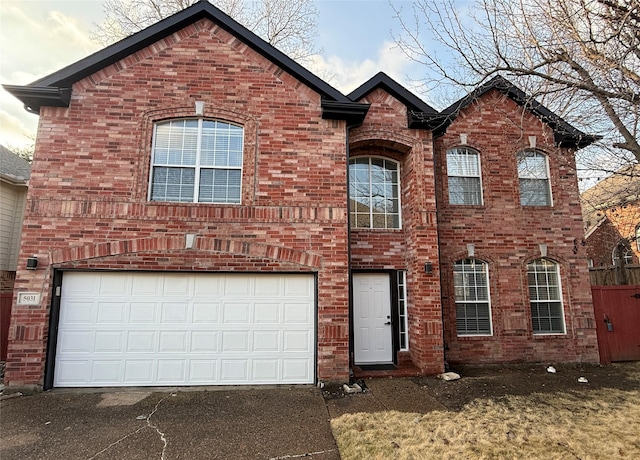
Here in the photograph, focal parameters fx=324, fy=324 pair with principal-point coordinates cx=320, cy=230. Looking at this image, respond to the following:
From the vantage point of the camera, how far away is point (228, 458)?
12.4 feet

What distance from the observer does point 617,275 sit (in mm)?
10961

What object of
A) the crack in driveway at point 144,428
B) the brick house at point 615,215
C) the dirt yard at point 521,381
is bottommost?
the crack in driveway at point 144,428

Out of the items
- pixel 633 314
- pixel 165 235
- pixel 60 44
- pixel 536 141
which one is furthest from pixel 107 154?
pixel 633 314

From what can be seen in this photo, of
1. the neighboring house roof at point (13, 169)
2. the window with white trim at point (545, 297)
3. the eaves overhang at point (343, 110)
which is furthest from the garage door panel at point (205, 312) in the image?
the neighboring house roof at point (13, 169)

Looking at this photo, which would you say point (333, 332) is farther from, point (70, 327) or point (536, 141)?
point (536, 141)

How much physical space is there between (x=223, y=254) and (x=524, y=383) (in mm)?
6392

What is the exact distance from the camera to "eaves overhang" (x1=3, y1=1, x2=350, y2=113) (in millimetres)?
6168

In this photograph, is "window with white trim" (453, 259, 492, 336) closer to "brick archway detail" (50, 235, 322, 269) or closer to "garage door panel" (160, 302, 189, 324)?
Answer: "brick archway detail" (50, 235, 322, 269)

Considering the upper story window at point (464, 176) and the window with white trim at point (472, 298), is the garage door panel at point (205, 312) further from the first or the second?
the upper story window at point (464, 176)

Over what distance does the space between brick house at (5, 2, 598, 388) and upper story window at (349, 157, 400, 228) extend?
0.23 feet

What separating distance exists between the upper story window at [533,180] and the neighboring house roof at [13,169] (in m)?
14.0

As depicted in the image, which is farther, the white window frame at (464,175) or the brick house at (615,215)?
the white window frame at (464,175)

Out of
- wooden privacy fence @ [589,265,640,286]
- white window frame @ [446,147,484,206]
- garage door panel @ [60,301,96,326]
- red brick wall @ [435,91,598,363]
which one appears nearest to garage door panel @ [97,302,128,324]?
garage door panel @ [60,301,96,326]

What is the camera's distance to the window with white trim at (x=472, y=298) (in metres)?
7.74
